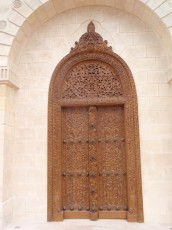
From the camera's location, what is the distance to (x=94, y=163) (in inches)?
156

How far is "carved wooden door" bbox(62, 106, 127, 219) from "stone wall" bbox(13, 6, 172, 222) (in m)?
0.36

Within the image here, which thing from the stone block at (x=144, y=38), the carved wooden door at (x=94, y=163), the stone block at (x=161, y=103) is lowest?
the carved wooden door at (x=94, y=163)

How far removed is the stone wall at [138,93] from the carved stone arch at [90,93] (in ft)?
0.35

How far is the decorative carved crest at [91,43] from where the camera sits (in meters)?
4.12

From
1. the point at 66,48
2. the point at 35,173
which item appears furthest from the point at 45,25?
the point at 35,173

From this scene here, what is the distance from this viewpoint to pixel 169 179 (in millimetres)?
3822

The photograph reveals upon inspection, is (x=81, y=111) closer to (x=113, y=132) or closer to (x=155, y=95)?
(x=113, y=132)

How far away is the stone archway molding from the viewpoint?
377 cm

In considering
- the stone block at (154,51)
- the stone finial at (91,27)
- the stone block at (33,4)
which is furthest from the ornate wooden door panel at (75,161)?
the stone block at (33,4)

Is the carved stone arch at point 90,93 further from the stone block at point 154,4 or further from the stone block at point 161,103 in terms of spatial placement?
the stone block at point 154,4

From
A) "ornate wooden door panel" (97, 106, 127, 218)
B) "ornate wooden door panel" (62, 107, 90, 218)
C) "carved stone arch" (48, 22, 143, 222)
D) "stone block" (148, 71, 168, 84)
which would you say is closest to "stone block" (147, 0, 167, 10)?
"carved stone arch" (48, 22, 143, 222)

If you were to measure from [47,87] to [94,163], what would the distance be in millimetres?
1510

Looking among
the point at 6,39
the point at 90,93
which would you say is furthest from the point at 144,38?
the point at 6,39

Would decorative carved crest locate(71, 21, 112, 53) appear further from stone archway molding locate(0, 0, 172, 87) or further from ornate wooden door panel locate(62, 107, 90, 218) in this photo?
ornate wooden door panel locate(62, 107, 90, 218)
